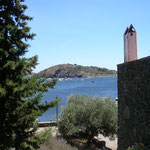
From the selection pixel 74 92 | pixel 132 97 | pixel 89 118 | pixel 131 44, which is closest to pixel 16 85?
pixel 132 97

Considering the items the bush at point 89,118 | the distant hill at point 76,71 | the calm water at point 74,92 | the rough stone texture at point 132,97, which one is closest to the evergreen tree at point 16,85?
the calm water at point 74,92

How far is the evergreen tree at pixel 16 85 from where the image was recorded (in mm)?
5449

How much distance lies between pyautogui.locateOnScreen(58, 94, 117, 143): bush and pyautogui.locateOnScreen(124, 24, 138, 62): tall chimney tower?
3.55 metres

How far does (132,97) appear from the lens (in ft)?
21.5

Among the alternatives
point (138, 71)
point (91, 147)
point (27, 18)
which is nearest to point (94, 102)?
point (91, 147)

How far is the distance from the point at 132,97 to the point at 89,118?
3750 millimetres

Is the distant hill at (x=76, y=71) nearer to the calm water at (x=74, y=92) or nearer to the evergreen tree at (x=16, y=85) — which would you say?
the calm water at (x=74, y=92)

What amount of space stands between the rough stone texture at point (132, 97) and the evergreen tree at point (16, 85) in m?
2.54

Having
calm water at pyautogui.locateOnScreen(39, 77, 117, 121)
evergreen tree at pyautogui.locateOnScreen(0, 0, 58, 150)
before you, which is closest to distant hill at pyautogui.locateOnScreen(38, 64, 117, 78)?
calm water at pyautogui.locateOnScreen(39, 77, 117, 121)

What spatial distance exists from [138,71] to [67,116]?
494 centimetres

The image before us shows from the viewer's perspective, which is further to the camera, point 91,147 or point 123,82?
point 91,147

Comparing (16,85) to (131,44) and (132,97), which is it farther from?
(131,44)

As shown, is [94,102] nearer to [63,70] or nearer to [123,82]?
[123,82]

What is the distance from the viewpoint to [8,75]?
5.63 metres
